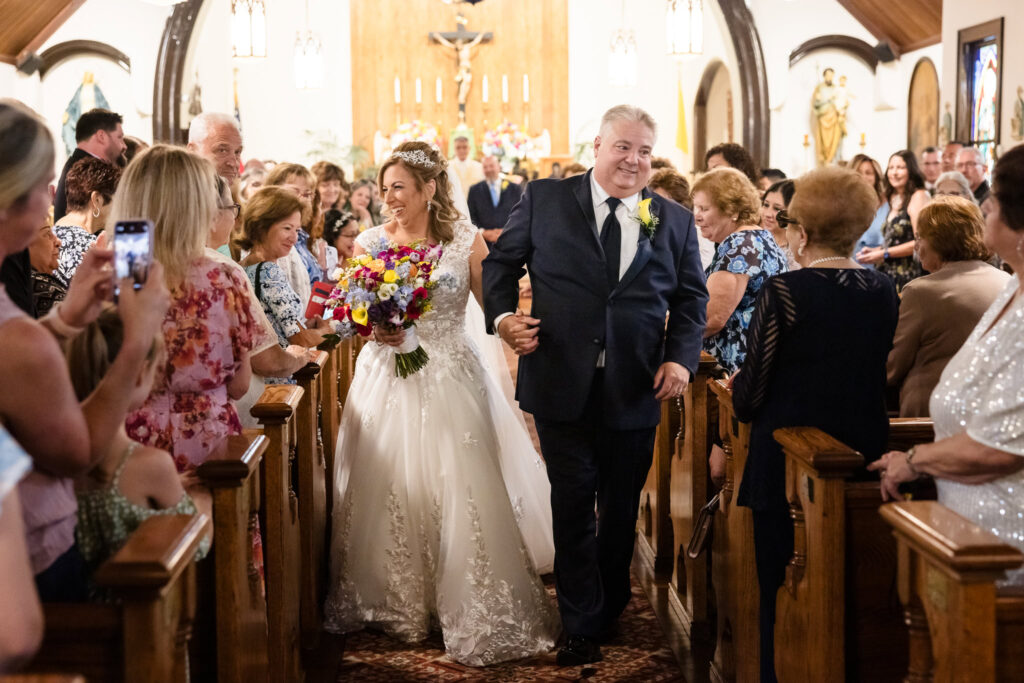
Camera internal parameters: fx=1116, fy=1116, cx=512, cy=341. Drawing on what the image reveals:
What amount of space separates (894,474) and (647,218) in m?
1.42

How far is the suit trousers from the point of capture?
379cm

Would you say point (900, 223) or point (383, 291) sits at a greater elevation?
point (900, 223)

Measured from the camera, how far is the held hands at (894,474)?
2.47m

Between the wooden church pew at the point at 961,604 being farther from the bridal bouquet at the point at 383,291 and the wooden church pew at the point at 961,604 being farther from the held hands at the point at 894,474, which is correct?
the bridal bouquet at the point at 383,291

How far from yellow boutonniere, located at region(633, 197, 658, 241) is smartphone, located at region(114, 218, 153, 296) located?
1.95m

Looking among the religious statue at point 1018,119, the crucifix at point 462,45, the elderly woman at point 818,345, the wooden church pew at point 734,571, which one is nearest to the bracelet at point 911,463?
the elderly woman at point 818,345

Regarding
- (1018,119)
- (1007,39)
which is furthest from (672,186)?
(1007,39)

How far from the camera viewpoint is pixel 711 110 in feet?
57.7

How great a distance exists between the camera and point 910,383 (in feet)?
12.4

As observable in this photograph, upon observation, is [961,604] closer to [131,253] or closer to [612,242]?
[131,253]

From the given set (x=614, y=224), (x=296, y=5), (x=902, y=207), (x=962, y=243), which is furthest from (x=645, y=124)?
(x=296, y=5)

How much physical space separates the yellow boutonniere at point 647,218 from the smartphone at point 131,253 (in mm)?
1948

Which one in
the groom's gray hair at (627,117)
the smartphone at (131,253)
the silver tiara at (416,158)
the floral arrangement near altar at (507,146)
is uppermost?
the floral arrangement near altar at (507,146)

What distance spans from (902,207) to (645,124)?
16.4 feet
